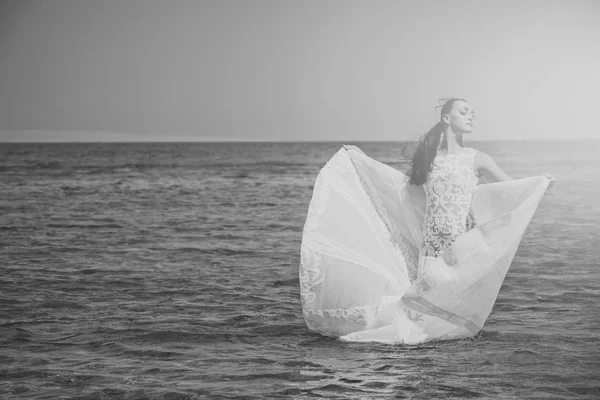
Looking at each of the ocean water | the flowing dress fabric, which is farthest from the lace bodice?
the ocean water

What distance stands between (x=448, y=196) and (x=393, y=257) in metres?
0.89

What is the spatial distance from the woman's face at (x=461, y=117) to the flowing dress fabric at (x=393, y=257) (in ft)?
2.18

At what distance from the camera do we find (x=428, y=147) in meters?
7.72

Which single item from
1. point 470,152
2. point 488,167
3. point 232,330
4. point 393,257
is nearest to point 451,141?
point 470,152

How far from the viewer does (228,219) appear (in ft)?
72.1

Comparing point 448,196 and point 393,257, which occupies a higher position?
point 448,196

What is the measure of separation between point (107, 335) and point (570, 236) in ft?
39.8

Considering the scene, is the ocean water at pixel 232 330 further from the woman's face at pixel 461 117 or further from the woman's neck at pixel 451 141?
the woman's face at pixel 461 117

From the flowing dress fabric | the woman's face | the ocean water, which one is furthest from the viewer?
the woman's face

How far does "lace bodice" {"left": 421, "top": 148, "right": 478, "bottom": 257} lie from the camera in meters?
7.62

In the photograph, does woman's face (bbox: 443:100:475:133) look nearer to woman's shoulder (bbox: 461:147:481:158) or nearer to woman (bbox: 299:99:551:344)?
woman (bbox: 299:99:551:344)

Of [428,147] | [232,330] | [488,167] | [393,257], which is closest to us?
[488,167]

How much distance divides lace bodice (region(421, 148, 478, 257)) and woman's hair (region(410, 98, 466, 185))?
64 millimetres

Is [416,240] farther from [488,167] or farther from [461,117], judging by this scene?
[461,117]
